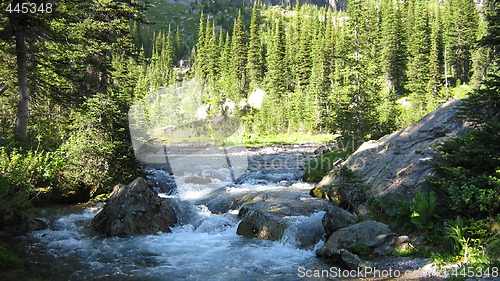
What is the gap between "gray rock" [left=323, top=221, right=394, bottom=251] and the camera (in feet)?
30.4

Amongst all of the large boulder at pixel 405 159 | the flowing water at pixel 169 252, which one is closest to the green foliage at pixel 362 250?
the flowing water at pixel 169 252

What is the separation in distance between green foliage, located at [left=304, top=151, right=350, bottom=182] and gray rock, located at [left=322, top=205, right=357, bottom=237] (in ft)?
32.7

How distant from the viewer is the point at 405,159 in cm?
1315

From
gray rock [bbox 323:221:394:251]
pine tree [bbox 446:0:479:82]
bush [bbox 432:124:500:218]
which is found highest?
pine tree [bbox 446:0:479:82]

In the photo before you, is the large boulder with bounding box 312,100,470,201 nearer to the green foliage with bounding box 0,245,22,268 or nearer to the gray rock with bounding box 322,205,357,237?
the gray rock with bounding box 322,205,357,237

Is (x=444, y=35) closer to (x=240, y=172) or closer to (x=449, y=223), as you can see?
(x=240, y=172)

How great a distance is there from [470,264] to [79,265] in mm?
9606

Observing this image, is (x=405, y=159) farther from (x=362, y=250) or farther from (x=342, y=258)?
(x=342, y=258)

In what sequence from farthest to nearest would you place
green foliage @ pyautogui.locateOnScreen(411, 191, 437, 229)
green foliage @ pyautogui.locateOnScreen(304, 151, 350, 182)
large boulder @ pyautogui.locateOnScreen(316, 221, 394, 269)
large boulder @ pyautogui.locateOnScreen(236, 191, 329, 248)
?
green foliage @ pyautogui.locateOnScreen(304, 151, 350, 182)
large boulder @ pyautogui.locateOnScreen(236, 191, 329, 248)
green foliage @ pyautogui.locateOnScreen(411, 191, 437, 229)
large boulder @ pyautogui.locateOnScreen(316, 221, 394, 269)


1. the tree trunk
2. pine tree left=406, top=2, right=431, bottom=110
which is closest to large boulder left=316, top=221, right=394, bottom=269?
the tree trunk

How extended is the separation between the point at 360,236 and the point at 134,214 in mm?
7925

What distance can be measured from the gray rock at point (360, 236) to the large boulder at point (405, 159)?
2.36 m

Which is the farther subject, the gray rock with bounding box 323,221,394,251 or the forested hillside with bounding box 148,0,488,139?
the forested hillside with bounding box 148,0,488,139

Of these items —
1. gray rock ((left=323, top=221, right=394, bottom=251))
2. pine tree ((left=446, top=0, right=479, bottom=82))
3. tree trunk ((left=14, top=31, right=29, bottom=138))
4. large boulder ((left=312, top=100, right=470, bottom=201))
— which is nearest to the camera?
gray rock ((left=323, top=221, right=394, bottom=251))
